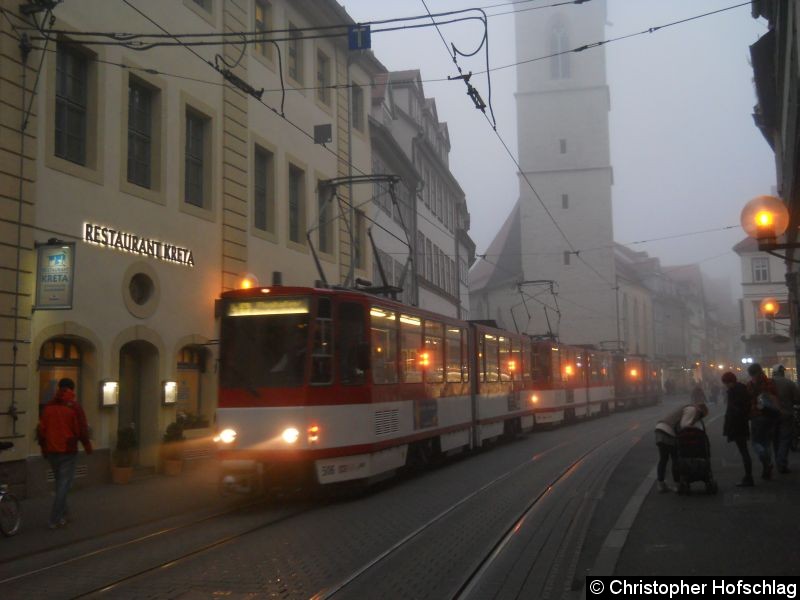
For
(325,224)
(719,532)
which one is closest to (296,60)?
(325,224)

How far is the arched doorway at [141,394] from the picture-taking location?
1780 centimetres

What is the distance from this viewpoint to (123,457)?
53.5 feet

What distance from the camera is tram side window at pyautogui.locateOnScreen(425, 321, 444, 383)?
1688 cm

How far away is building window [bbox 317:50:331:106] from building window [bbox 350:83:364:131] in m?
2.40

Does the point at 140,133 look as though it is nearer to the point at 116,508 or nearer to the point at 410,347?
the point at 410,347

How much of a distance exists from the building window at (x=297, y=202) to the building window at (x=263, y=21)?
3244mm

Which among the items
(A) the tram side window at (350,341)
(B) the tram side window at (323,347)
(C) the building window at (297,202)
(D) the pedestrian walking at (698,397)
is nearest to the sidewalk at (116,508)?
(B) the tram side window at (323,347)

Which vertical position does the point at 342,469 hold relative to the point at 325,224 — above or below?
below

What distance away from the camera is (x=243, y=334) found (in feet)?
43.0

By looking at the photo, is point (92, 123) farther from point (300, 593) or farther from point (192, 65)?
point (300, 593)

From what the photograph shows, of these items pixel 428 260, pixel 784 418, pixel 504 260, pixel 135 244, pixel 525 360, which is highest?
pixel 504 260

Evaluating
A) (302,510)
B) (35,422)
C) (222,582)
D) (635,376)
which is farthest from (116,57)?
(635,376)

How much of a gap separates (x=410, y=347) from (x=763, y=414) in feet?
19.1

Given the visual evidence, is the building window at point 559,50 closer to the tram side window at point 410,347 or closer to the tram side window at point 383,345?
the tram side window at point 410,347
